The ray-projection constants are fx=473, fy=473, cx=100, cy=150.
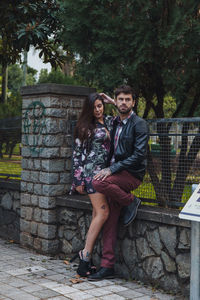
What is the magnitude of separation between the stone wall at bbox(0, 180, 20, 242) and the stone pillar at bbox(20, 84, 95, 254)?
2.16ft

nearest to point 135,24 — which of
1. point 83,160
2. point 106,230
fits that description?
point 83,160

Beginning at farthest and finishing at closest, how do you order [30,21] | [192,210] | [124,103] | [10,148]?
[30,21] → [10,148] → [124,103] → [192,210]

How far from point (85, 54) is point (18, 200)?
8.83 ft

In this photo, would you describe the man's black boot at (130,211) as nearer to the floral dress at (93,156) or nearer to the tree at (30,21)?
the floral dress at (93,156)

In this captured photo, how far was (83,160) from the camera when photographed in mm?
Answer: 6031

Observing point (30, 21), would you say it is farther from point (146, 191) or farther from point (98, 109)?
point (146, 191)

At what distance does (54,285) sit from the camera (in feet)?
17.6

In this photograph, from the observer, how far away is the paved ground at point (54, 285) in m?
4.99

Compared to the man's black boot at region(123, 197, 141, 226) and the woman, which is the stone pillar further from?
the man's black boot at region(123, 197, 141, 226)

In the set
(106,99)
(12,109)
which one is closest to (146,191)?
(106,99)

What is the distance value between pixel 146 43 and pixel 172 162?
1.59 metres

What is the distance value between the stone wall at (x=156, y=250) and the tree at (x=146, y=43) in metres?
0.41

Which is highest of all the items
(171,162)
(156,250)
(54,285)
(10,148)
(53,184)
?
(10,148)

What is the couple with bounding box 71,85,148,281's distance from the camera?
17.5 ft
